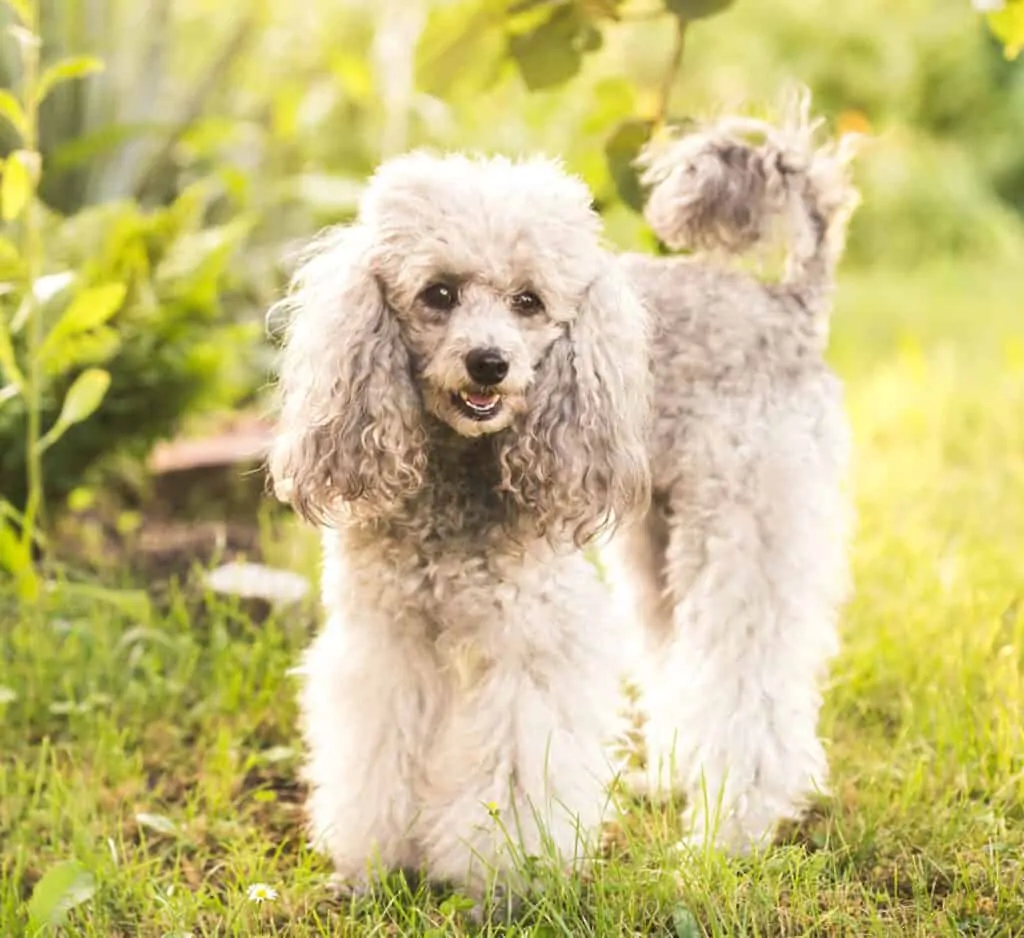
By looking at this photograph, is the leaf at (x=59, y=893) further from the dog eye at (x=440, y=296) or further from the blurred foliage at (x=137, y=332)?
the blurred foliage at (x=137, y=332)

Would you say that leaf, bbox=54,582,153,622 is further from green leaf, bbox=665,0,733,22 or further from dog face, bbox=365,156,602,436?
green leaf, bbox=665,0,733,22

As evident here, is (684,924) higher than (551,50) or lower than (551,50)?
lower

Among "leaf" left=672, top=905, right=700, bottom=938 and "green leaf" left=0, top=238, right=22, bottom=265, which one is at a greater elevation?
"green leaf" left=0, top=238, right=22, bottom=265

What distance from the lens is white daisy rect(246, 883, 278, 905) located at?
2789 mm

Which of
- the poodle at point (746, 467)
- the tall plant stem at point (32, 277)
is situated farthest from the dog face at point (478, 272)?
the tall plant stem at point (32, 277)

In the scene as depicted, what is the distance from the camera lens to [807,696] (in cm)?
323

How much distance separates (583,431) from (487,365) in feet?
0.99

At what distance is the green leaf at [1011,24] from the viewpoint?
3.13m

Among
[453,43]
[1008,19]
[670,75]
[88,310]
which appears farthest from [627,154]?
[88,310]

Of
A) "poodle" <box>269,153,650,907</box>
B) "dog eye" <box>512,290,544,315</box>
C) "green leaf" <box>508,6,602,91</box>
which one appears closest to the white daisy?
"poodle" <box>269,153,650,907</box>

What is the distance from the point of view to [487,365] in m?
2.57

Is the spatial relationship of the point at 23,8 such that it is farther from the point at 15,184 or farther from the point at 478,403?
the point at 478,403

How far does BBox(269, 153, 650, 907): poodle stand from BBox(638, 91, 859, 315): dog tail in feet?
1.55

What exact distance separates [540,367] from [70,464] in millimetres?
2393
